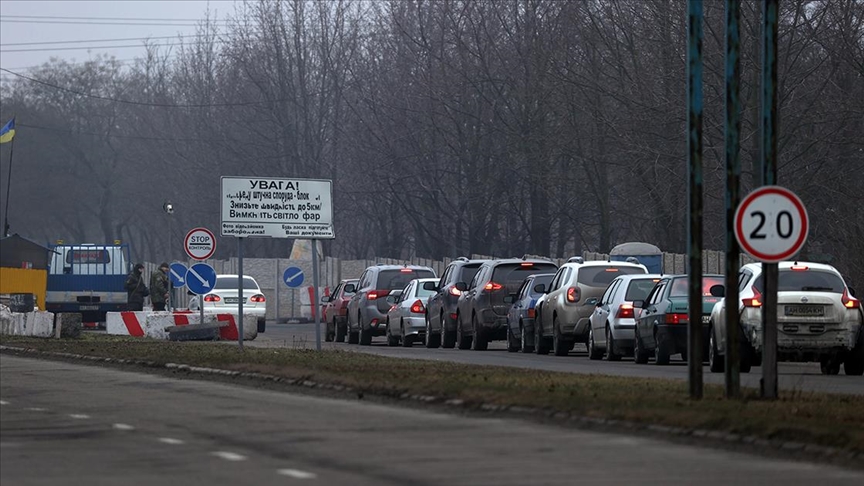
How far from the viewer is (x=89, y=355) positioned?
27.5 m

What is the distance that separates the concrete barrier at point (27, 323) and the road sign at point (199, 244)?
451cm

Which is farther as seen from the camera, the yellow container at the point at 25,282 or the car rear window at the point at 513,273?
the yellow container at the point at 25,282

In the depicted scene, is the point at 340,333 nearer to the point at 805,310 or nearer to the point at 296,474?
the point at 805,310

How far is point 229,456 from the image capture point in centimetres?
1206

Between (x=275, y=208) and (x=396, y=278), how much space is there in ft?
39.4

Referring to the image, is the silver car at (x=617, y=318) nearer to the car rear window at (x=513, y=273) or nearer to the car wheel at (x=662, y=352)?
the car wheel at (x=662, y=352)

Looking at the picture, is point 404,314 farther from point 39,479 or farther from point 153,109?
point 153,109

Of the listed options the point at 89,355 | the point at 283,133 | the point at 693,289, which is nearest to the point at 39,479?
the point at 693,289

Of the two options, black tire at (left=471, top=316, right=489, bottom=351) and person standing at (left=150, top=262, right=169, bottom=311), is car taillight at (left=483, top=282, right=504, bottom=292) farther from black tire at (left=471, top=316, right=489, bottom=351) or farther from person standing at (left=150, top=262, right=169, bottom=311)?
person standing at (left=150, top=262, right=169, bottom=311)

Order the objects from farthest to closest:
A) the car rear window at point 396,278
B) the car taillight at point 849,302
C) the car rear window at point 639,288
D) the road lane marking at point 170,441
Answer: the car rear window at point 396,278 < the car rear window at point 639,288 < the car taillight at point 849,302 < the road lane marking at point 170,441

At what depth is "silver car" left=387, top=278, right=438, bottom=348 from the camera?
38.0 meters

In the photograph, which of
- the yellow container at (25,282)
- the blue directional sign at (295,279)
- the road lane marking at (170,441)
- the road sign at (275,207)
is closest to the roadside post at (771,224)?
the road lane marking at (170,441)

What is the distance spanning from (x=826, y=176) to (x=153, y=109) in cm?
7494

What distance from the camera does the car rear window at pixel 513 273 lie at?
115 ft
